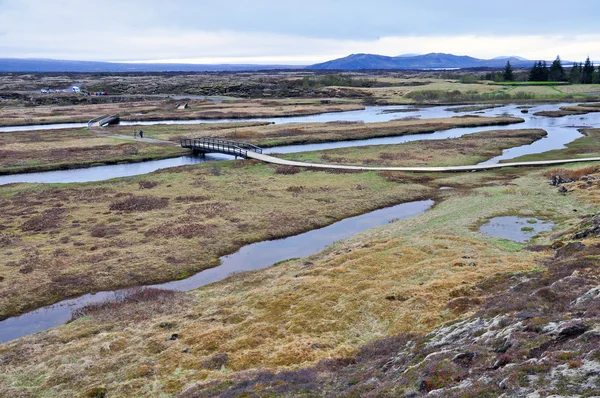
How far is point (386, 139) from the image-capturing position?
→ 90562 mm

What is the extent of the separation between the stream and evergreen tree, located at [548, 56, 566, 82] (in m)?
183

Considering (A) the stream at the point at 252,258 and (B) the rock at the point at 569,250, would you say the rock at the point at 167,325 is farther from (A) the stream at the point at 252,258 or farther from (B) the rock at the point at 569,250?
(B) the rock at the point at 569,250

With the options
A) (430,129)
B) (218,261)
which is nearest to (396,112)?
(430,129)

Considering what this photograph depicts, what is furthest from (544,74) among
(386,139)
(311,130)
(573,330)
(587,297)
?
(573,330)

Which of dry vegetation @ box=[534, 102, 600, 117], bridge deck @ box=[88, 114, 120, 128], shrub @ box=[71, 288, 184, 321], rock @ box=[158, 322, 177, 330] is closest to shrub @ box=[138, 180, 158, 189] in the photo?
shrub @ box=[71, 288, 184, 321]

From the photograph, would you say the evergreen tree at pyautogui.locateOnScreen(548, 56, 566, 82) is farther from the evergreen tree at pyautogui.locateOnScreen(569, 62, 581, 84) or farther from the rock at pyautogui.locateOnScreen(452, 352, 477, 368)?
the rock at pyautogui.locateOnScreen(452, 352, 477, 368)

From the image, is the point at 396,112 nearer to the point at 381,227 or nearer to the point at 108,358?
the point at 381,227

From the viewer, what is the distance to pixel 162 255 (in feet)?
114

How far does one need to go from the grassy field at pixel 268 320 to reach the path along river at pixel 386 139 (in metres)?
40.0

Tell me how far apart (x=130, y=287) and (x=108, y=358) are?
9779 millimetres

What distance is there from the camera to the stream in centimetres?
2620

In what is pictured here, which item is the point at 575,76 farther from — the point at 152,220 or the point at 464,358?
the point at 464,358

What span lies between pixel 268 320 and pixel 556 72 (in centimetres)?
21437

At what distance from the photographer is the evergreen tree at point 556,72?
194500mm
